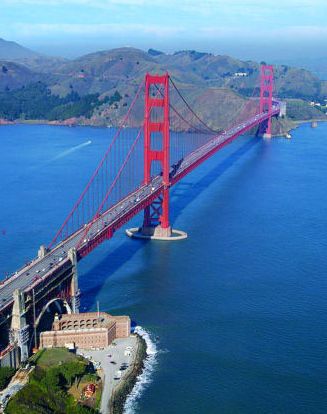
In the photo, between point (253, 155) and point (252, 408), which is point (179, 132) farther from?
point (252, 408)

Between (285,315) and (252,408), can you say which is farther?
(285,315)

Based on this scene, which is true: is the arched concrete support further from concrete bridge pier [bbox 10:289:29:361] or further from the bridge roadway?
concrete bridge pier [bbox 10:289:29:361]

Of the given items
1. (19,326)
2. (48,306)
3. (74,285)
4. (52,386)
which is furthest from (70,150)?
(52,386)

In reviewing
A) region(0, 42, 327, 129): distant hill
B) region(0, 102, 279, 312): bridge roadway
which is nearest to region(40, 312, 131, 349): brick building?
region(0, 102, 279, 312): bridge roadway

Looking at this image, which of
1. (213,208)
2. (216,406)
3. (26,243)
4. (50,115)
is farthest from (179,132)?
(216,406)

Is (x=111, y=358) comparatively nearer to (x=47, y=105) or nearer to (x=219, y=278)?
(x=219, y=278)

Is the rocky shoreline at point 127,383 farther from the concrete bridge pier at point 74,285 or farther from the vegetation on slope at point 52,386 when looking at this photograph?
the concrete bridge pier at point 74,285

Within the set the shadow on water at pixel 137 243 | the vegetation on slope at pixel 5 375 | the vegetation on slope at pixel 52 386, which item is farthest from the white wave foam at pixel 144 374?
the vegetation on slope at pixel 5 375
